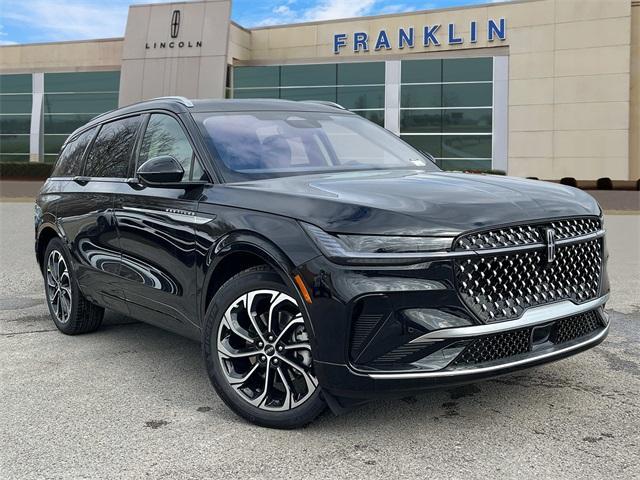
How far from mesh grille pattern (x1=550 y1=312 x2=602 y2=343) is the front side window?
2.16 metres

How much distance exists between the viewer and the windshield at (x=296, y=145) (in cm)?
429

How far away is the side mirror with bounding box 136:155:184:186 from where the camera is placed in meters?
4.07

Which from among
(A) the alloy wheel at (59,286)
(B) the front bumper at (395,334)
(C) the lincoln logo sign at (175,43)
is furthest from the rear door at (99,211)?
(C) the lincoln logo sign at (175,43)

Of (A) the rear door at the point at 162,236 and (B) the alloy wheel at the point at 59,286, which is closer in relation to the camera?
(A) the rear door at the point at 162,236

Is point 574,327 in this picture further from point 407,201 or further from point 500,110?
point 500,110

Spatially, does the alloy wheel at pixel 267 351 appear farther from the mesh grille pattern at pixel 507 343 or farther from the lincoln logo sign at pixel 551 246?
the lincoln logo sign at pixel 551 246

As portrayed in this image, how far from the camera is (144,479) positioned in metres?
3.06

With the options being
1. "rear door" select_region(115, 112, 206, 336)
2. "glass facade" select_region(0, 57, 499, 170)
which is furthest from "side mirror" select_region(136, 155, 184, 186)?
"glass facade" select_region(0, 57, 499, 170)

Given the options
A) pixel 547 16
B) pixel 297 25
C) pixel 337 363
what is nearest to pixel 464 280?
pixel 337 363

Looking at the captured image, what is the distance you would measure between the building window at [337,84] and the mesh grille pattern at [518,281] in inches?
1377

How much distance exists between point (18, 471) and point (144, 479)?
60 cm

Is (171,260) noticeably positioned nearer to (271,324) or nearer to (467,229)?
(271,324)

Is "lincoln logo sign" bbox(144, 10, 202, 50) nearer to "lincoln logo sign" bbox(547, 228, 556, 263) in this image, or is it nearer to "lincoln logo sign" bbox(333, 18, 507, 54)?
"lincoln logo sign" bbox(333, 18, 507, 54)

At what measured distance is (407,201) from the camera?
11.1 ft
